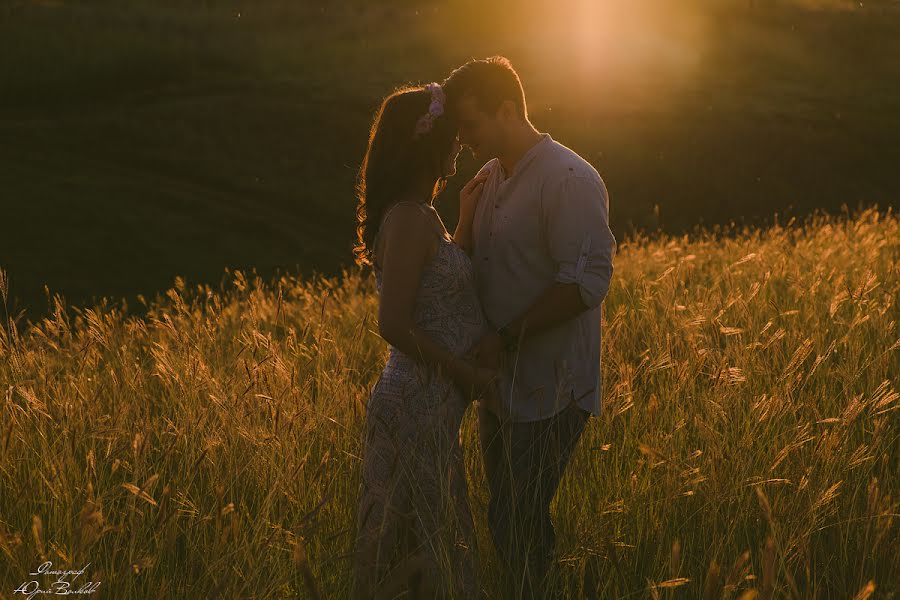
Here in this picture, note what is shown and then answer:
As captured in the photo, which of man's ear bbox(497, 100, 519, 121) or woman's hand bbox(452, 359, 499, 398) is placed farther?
man's ear bbox(497, 100, 519, 121)

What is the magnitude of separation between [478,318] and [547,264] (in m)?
0.32

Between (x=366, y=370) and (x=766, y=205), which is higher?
(x=366, y=370)

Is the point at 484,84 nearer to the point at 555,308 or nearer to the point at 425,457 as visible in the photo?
the point at 555,308

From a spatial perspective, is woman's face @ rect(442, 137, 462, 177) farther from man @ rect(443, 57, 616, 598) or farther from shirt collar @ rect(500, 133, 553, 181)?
shirt collar @ rect(500, 133, 553, 181)

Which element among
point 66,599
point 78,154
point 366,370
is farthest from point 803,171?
point 66,599

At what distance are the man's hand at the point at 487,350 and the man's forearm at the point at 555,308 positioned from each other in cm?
→ 12

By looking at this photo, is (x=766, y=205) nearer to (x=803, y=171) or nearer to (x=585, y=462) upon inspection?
(x=803, y=171)

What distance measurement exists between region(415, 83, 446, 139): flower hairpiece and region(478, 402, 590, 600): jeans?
100cm

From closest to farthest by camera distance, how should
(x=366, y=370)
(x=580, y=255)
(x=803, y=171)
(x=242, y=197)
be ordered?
(x=580, y=255)
(x=366, y=370)
(x=242, y=197)
(x=803, y=171)

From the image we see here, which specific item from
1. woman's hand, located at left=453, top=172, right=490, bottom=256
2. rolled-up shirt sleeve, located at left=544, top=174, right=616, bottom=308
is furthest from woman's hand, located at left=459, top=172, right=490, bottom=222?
rolled-up shirt sleeve, located at left=544, top=174, right=616, bottom=308

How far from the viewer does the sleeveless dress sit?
2467 millimetres

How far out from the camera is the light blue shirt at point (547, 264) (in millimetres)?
2949

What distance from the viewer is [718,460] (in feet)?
8.96

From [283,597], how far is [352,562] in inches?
8.9
